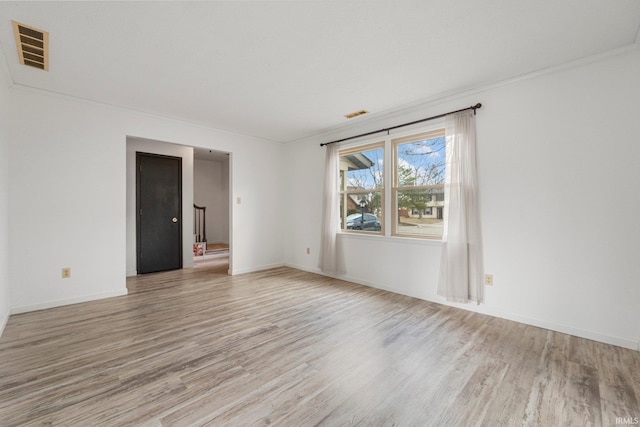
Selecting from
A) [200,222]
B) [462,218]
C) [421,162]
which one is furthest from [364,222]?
[200,222]

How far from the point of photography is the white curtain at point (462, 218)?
123 inches

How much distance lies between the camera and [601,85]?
2.48 meters

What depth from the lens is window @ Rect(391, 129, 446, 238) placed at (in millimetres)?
3566

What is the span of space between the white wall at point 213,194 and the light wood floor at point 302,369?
18.2 ft

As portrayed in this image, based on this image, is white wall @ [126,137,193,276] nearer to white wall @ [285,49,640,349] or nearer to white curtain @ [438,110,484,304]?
white curtain @ [438,110,484,304]

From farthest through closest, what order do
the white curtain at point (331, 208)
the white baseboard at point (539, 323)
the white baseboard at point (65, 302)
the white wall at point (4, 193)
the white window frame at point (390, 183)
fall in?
1. the white curtain at point (331, 208)
2. the white window frame at point (390, 183)
3. the white baseboard at point (65, 302)
4. the white wall at point (4, 193)
5. the white baseboard at point (539, 323)

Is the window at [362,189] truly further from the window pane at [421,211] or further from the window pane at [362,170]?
the window pane at [421,211]

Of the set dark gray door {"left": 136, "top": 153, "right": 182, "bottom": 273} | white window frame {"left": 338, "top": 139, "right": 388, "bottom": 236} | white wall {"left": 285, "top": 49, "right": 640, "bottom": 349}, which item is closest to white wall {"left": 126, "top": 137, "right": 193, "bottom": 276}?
dark gray door {"left": 136, "top": 153, "right": 182, "bottom": 273}

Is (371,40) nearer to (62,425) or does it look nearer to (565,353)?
(565,353)

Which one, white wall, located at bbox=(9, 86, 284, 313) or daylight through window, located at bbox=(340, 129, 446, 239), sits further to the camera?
daylight through window, located at bbox=(340, 129, 446, 239)

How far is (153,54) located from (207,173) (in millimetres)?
6651

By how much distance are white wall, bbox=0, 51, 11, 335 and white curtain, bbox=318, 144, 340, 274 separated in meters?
3.88

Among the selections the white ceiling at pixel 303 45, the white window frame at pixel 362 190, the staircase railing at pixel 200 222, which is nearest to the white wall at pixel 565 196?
the white ceiling at pixel 303 45

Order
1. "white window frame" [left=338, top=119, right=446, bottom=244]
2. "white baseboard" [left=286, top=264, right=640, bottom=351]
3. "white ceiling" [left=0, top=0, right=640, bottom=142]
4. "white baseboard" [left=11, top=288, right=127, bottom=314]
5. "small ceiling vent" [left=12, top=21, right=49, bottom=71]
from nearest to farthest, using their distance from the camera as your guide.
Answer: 1. "white ceiling" [left=0, top=0, right=640, bottom=142]
2. "small ceiling vent" [left=12, top=21, right=49, bottom=71]
3. "white baseboard" [left=286, top=264, right=640, bottom=351]
4. "white baseboard" [left=11, top=288, right=127, bottom=314]
5. "white window frame" [left=338, top=119, right=446, bottom=244]
